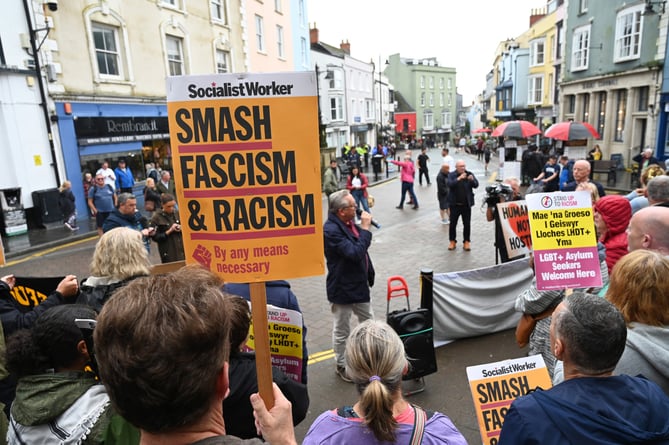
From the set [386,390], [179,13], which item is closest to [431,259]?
[386,390]

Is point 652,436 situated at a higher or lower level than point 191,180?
lower

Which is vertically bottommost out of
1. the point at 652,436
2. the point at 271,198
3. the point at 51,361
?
the point at 652,436

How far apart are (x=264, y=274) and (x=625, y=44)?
1027 inches

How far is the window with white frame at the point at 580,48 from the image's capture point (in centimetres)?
2448

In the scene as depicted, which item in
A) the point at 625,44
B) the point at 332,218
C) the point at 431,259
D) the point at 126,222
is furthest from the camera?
the point at 625,44

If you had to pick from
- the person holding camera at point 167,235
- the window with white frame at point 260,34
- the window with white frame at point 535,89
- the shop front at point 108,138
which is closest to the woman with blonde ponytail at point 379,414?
the person holding camera at point 167,235

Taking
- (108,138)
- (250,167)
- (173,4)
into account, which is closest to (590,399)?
(250,167)

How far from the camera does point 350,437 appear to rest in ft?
5.82

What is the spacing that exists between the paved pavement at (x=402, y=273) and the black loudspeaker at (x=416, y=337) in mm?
296

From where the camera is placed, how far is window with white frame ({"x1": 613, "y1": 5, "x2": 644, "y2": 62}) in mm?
20250

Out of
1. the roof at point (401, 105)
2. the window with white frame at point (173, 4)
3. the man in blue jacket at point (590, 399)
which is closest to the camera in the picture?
the man in blue jacket at point (590, 399)

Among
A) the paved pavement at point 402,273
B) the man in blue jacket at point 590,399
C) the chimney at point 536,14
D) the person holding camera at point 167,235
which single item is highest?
the chimney at point 536,14

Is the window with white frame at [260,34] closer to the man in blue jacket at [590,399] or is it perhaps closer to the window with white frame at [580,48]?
the window with white frame at [580,48]

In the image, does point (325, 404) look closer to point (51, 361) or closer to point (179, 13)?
point (51, 361)
